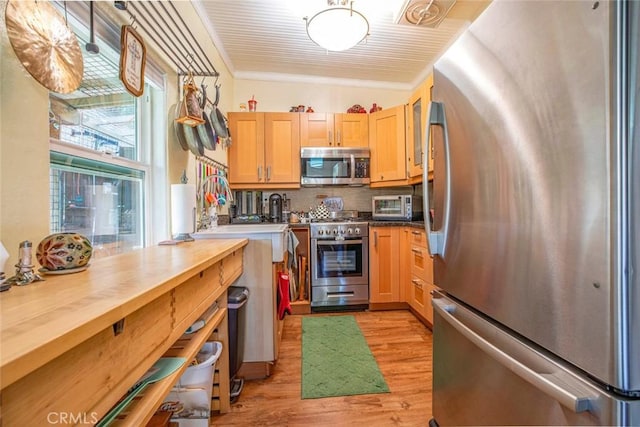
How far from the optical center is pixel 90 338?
1.58ft

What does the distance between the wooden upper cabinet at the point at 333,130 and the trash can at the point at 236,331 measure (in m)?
2.01

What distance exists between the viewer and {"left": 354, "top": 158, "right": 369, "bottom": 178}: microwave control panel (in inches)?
123

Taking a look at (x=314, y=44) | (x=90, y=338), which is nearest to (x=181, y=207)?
(x=90, y=338)

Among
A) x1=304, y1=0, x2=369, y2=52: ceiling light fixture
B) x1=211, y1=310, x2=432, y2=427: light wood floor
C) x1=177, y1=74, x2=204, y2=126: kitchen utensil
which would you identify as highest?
x1=304, y1=0, x2=369, y2=52: ceiling light fixture

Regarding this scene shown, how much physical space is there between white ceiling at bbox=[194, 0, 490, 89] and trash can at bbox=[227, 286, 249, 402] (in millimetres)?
2184

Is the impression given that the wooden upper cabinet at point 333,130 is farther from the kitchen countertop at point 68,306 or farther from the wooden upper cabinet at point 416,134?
the kitchen countertop at point 68,306

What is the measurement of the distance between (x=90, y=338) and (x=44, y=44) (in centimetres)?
87

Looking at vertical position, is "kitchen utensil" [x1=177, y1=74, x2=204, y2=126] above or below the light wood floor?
above

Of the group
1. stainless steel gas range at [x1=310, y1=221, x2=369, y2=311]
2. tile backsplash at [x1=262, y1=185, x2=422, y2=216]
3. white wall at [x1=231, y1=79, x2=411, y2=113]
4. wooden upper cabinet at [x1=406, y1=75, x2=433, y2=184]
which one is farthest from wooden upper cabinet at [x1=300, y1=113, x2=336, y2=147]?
stainless steel gas range at [x1=310, y1=221, x2=369, y2=311]

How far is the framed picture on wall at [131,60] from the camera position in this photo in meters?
1.12

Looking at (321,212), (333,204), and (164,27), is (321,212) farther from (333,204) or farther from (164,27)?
(164,27)

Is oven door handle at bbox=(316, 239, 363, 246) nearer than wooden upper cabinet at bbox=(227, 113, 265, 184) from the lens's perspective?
Yes

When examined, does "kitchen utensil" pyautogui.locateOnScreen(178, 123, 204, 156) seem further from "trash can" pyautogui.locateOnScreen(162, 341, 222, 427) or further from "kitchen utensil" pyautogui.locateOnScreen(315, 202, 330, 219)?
"kitchen utensil" pyautogui.locateOnScreen(315, 202, 330, 219)

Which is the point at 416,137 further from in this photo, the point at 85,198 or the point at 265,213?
the point at 85,198
